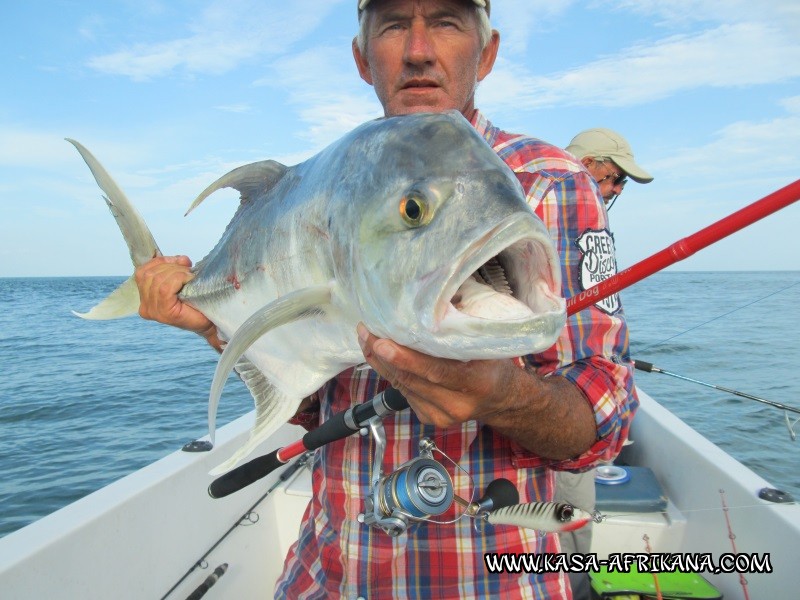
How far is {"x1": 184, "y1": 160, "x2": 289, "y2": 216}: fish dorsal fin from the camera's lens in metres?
2.05

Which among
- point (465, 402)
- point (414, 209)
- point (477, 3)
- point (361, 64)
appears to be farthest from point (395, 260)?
point (361, 64)

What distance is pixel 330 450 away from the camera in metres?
2.02

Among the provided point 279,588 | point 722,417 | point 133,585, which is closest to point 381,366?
point 279,588

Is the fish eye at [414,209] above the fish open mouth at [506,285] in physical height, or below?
above

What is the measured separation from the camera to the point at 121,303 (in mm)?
2461

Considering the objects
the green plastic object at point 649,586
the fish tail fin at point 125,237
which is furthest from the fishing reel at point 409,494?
the green plastic object at point 649,586

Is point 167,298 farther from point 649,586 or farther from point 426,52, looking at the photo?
point 649,586

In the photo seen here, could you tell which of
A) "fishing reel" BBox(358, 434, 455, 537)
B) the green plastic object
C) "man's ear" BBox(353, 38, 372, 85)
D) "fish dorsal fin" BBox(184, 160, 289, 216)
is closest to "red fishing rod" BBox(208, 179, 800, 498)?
"fishing reel" BBox(358, 434, 455, 537)

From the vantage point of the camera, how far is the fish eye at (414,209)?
1.12m

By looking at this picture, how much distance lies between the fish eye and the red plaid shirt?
67 centimetres

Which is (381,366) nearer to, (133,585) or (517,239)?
(517,239)

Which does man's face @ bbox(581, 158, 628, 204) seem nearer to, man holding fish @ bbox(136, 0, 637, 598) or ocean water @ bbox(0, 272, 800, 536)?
ocean water @ bbox(0, 272, 800, 536)

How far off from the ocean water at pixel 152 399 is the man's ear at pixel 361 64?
394cm

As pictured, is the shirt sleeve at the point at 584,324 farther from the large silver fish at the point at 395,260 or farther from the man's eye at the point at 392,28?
the man's eye at the point at 392,28
